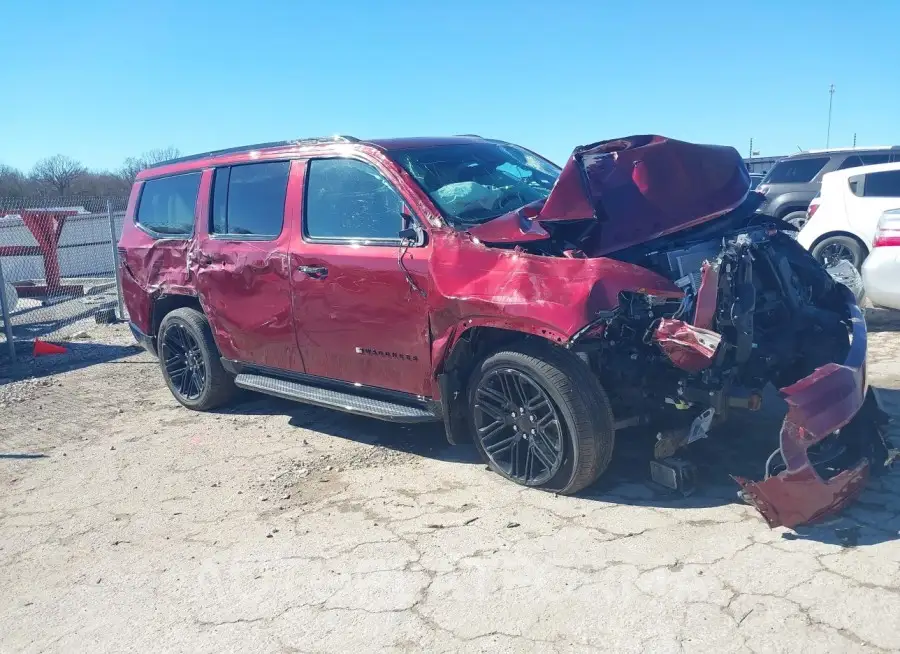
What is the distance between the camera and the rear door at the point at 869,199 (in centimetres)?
934

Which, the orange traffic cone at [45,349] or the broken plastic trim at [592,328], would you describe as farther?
the orange traffic cone at [45,349]

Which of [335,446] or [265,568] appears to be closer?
[265,568]

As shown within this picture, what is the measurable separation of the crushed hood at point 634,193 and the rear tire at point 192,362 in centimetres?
285

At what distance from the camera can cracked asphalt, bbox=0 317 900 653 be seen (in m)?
2.93

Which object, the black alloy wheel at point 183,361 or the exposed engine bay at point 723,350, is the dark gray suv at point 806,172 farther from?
the black alloy wheel at point 183,361

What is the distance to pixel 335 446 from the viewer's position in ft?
17.0

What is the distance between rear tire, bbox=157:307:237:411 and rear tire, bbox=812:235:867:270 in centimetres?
737

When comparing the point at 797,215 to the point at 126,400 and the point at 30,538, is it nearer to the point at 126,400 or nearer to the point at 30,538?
the point at 126,400

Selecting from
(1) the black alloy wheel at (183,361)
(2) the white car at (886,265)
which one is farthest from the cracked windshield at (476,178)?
(2) the white car at (886,265)

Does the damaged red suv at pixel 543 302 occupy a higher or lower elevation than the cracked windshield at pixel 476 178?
lower

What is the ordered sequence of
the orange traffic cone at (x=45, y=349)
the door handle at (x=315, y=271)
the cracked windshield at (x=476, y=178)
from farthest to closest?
the orange traffic cone at (x=45, y=349)
the door handle at (x=315, y=271)
the cracked windshield at (x=476, y=178)

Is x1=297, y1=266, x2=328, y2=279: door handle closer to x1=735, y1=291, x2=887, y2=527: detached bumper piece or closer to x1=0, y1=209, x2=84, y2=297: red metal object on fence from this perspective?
x1=735, y1=291, x2=887, y2=527: detached bumper piece

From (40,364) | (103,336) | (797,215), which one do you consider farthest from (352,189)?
(797,215)

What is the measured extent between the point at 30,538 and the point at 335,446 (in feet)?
6.12
